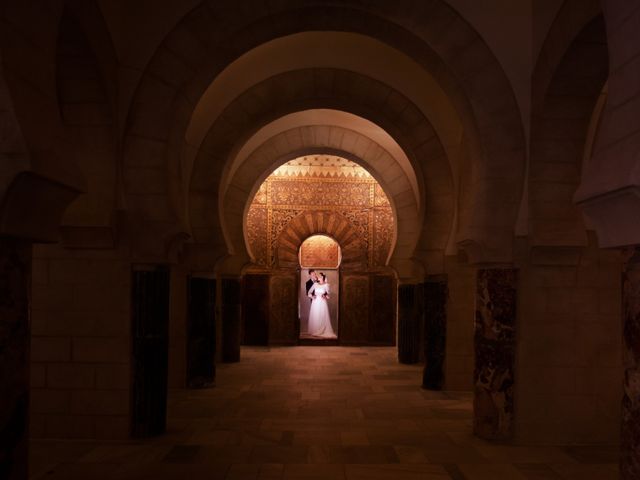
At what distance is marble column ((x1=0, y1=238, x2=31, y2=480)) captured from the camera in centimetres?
286

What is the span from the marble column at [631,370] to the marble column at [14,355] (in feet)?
10.00

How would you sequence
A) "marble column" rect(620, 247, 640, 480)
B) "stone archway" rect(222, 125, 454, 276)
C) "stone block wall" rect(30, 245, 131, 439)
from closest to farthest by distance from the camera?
"marble column" rect(620, 247, 640, 480)
"stone block wall" rect(30, 245, 131, 439)
"stone archway" rect(222, 125, 454, 276)

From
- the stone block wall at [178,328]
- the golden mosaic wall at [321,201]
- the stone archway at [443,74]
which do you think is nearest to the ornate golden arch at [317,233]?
the golden mosaic wall at [321,201]

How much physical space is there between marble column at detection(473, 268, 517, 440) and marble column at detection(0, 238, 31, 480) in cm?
375

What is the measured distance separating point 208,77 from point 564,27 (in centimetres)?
308

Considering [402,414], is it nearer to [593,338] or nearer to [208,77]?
[593,338]

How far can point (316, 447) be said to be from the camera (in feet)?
16.9

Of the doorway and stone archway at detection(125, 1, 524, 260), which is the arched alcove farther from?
stone archway at detection(125, 1, 524, 260)

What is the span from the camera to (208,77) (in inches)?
214

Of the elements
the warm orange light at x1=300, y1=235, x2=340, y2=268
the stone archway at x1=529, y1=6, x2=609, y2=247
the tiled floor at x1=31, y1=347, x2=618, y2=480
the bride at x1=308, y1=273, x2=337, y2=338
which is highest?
the stone archway at x1=529, y1=6, x2=609, y2=247

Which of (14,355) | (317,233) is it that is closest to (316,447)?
→ (14,355)

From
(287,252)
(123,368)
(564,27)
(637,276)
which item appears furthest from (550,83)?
(287,252)

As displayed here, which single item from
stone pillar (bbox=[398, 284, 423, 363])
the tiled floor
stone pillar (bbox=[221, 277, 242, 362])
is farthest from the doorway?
the tiled floor

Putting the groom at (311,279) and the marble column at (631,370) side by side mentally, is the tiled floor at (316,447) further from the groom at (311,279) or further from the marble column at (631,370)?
the groom at (311,279)
